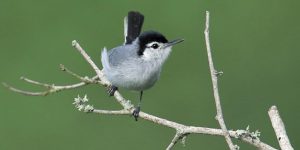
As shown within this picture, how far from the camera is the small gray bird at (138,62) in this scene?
3.65 metres

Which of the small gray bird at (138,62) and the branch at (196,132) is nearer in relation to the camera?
the branch at (196,132)

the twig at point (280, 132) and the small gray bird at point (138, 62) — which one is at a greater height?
the small gray bird at point (138, 62)

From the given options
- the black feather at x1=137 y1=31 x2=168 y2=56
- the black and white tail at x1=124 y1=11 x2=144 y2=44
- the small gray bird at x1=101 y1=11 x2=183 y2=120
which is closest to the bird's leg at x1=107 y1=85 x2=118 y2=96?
the small gray bird at x1=101 y1=11 x2=183 y2=120

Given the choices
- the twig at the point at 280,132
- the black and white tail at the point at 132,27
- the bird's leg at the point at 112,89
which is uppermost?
the black and white tail at the point at 132,27

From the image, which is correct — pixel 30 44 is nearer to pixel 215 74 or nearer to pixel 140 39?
pixel 140 39

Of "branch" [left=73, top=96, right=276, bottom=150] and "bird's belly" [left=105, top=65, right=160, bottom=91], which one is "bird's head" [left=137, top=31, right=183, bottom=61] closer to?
"bird's belly" [left=105, top=65, right=160, bottom=91]

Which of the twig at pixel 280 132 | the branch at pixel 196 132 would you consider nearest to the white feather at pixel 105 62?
the branch at pixel 196 132

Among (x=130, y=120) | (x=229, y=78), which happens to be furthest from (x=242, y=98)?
(x=130, y=120)

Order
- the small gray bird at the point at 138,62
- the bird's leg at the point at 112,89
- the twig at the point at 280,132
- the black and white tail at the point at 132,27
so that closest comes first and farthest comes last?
the twig at the point at 280,132 → the bird's leg at the point at 112,89 → the small gray bird at the point at 138,62 → the black and white tail at the point at 132,27

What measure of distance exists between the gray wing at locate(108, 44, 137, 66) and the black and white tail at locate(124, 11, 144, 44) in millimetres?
120

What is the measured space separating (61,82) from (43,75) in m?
0.19

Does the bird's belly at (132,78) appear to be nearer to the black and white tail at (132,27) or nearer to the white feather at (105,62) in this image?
the white feather at (105,62)

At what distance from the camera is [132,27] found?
408cm

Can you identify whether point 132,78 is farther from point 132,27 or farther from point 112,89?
point 132,27
